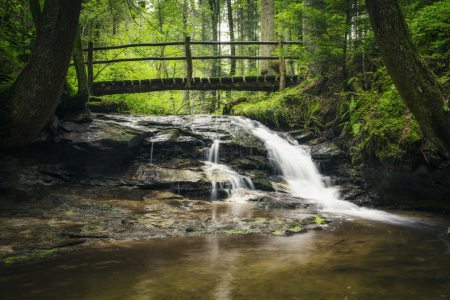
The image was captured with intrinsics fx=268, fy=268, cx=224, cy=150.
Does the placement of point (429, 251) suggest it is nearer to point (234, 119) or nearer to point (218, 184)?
point (218, 184)

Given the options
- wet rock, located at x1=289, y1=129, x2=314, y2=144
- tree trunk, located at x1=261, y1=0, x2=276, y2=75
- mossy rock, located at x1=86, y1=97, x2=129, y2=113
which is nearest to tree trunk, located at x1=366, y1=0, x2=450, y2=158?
wet rock, located at x1=289, y1=129, x2=314, y2=144

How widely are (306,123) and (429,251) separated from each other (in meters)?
6.65

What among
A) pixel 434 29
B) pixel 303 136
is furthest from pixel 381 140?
pixel 303 136

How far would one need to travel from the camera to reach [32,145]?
6.26 metres

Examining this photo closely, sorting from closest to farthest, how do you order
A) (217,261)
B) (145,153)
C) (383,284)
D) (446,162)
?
(383,284) < (217,261) < (446,162) < (145,153)

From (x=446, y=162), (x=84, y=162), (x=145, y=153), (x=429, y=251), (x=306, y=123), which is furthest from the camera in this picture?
(x=306, y=123)

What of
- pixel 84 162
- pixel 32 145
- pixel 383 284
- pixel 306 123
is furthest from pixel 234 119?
pixel 383 284

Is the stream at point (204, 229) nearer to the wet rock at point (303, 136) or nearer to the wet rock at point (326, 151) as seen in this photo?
the wet rock at point (326, 151)

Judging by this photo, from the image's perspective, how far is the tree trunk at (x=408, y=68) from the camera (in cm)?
348

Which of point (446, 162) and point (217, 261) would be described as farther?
point (446, 162)

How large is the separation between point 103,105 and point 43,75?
194 inches

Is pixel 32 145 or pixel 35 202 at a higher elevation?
pixel 32 145

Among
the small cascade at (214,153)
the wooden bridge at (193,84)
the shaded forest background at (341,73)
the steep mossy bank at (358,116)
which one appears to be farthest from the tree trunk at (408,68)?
the wooden bridge at (193,84)

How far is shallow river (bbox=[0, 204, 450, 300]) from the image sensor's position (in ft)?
5.95
